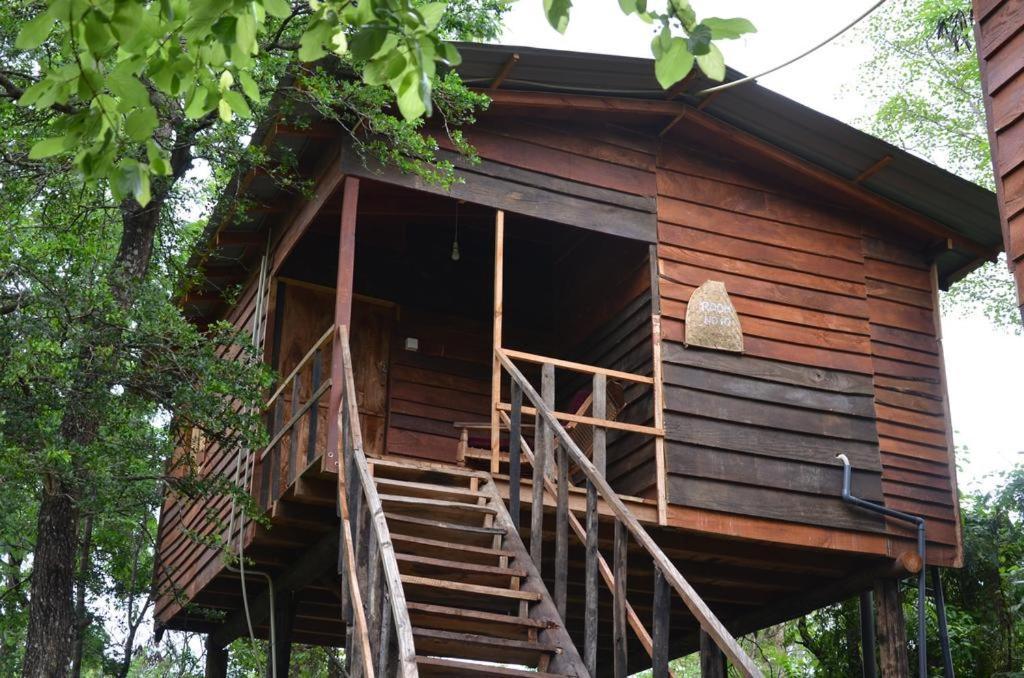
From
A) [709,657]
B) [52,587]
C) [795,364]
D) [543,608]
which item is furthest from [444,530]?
[795,364]

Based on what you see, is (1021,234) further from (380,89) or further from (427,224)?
(427,224)

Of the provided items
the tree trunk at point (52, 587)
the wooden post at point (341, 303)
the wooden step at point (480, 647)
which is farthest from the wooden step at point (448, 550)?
the tree trunk at point (52, 587)

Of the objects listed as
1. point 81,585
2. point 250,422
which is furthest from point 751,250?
point 81,585

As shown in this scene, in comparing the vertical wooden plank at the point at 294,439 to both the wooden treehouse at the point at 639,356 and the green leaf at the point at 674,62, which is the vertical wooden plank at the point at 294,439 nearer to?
the wooden treehouse at the point at 639,356

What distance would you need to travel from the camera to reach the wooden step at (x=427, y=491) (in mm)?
8875

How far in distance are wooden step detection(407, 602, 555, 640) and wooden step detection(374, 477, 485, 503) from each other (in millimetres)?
1287

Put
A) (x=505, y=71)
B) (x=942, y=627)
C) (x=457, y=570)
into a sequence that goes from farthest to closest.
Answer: (x=942, y=627) < (x=505, y=71) < (x=457, y=570)

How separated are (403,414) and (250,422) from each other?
276 cm

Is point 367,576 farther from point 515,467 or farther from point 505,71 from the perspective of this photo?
point 505,71

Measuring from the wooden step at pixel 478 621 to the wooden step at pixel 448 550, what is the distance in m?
0.52

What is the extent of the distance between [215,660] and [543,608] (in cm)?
721

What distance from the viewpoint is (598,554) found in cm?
757

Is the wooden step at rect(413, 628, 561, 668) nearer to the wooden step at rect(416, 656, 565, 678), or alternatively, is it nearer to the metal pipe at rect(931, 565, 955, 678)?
the wooden step at rect(416, 656, 565, 678)

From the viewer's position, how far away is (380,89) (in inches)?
370
